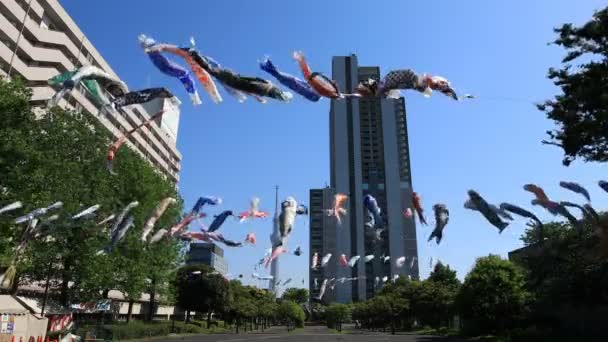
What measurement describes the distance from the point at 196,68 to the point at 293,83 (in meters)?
2.82

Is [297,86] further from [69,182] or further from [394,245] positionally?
[394,245]

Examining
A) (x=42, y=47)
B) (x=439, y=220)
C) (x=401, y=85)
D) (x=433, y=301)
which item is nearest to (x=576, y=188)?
(x=439, y=220)

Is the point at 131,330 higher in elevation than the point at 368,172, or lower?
lower

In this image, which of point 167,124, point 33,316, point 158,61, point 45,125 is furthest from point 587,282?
point 167,124

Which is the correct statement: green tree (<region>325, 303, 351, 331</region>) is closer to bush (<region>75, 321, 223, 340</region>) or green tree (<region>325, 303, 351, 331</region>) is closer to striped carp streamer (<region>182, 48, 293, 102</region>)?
bush (<region>75, 321, 223, 340</region>)

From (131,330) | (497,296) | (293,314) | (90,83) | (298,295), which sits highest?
(298,295)

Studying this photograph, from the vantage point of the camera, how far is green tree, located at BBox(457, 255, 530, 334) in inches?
1473

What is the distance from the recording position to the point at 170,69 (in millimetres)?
13969

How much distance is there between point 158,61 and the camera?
13.9 meters

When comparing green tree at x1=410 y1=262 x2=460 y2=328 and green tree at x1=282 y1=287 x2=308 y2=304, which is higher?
green tree at x1=282 y1=287 x2=308 y2=304

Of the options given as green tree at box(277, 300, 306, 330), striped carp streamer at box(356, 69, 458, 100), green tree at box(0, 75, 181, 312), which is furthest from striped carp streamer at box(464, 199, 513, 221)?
green tree at box(277, 300, 306, 330)

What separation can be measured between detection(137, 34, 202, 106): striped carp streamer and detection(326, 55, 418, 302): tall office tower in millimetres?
102056

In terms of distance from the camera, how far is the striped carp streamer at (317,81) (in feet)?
46.0

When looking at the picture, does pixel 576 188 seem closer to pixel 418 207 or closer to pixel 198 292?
pixel 418 207
